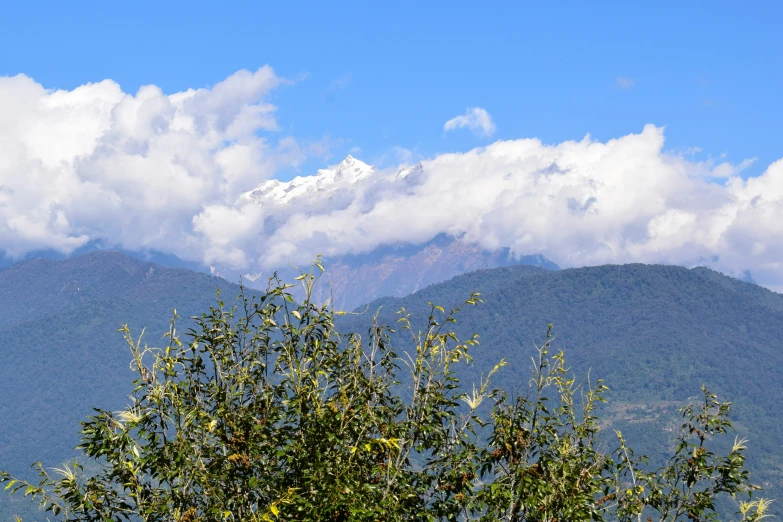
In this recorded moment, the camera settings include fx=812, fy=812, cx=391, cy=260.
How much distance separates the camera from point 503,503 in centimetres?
1609

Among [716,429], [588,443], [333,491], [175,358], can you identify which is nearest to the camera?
[333,491]

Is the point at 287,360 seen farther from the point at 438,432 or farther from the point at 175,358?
the point at 438,432

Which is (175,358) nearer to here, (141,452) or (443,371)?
(141,452)

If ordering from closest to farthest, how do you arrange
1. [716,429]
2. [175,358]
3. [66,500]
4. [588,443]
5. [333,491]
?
[333,491]
[66,500]
[175,358]
[588,443]
[716,429]

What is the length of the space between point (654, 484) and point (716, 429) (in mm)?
2843

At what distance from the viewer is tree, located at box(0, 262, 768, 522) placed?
14.7 metres

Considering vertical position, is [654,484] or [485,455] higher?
[485,455]

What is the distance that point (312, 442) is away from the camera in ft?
48.4

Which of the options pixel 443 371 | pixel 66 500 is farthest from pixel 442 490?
pixel 66 500

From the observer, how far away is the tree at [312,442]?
14656 mm

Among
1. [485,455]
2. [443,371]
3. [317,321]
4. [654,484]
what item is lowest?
[654,484]

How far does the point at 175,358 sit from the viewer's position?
16.2 m

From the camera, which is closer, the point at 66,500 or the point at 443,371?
the point at 66,500

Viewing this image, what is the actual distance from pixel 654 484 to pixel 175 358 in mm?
11895
